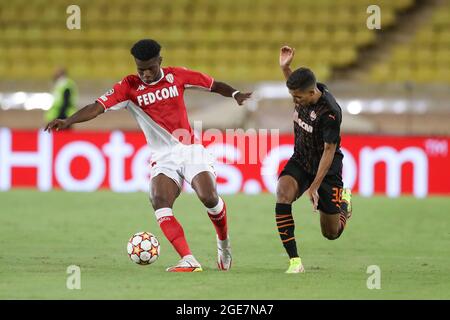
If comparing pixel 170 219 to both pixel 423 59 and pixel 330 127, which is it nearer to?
pixel 330 127

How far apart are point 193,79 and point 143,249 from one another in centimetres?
174

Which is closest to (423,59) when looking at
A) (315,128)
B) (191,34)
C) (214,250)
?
(191,34)

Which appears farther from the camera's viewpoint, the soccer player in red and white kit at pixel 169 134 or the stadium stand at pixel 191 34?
the stadium stand at pixel 191 34

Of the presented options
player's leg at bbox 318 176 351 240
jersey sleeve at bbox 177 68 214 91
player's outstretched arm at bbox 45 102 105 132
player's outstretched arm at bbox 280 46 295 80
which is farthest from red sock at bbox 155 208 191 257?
player's outstretched arm at bbox 280 46 295 80

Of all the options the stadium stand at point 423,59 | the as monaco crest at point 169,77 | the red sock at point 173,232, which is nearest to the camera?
the red sock at point 173,232

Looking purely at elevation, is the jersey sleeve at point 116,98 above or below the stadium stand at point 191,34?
below

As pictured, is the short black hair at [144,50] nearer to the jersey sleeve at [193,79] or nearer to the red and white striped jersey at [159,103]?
the red and white striped jersey at [159,103]

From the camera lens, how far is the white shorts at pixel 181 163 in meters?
9.86

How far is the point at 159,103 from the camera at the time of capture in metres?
9.90

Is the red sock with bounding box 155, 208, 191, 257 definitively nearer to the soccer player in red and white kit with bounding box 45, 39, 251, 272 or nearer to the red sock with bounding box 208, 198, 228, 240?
the soccer player in red and white kit with bounding box 45, 39, 251, 272

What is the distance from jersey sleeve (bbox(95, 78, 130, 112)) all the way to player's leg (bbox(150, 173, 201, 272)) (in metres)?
0.75

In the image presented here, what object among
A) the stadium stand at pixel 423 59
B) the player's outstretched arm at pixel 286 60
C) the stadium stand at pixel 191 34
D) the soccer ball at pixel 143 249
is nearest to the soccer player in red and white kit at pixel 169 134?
the soccer ball at pixel 143 249
